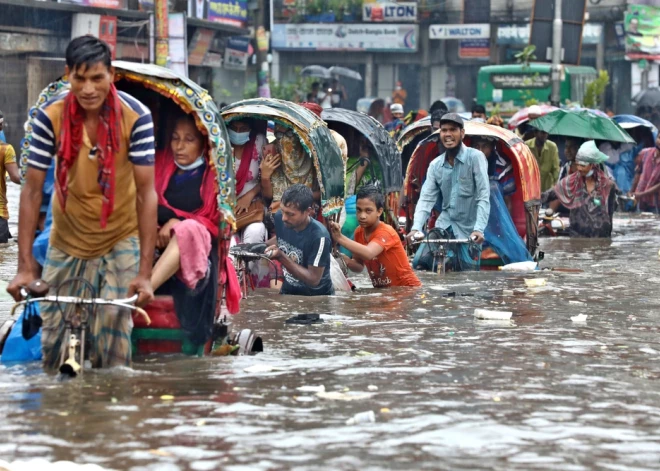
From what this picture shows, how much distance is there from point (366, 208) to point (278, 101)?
1556mm

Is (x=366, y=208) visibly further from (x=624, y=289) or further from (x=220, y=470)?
(x=220, y=470)

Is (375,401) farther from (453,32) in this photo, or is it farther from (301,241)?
(453,32)

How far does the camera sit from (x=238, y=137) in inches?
A: 440

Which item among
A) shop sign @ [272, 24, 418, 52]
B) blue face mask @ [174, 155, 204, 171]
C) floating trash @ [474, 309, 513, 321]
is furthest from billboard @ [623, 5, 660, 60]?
blue face mask @ [174, 155, 204, 171]

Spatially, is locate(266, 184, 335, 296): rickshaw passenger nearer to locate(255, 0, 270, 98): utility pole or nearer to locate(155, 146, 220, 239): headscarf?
locate(155, 146, 220, 239): headscarf

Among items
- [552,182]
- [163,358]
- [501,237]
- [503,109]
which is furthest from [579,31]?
[163,358]

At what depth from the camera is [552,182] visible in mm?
20016

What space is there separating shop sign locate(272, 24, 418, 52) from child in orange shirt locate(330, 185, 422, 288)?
37199 millimetres

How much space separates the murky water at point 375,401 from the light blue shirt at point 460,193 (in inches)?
108

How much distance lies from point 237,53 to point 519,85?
8896mm

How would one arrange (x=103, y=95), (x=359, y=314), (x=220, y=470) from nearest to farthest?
(x=220, y=470) < (x=103, y=95) < (x=359, y=314)

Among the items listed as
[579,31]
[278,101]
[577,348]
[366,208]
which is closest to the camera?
[577,348]

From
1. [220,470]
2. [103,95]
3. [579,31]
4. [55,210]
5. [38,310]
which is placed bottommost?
[220,470]

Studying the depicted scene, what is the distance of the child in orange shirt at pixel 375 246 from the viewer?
10.6 m
